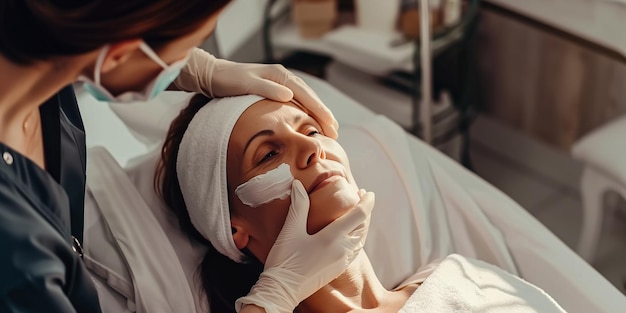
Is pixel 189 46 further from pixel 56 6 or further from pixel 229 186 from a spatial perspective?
pixel 229 186

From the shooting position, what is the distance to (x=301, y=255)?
1227 mm

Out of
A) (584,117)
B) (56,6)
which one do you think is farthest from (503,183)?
(56,6)

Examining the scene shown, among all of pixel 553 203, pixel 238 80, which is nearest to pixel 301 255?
pixel 238 80

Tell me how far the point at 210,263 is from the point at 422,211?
461 mm

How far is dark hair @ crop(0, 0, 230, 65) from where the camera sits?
827mm

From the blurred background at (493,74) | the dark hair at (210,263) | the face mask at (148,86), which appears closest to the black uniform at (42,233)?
the face mask at (148,86)

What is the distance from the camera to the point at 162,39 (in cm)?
91

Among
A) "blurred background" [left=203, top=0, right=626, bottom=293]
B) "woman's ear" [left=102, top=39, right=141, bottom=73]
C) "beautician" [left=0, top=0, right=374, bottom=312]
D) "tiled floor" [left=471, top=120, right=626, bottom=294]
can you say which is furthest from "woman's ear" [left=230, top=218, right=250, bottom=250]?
"tiled floor" [left=471, top=120, right=626, bottom=294]

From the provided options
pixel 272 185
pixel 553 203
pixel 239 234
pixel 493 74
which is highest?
pixel 272 185

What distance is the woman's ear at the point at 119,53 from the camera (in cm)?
89

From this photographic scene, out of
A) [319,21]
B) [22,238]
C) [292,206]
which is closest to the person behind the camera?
[22,238]

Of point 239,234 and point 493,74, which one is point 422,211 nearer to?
point 239,234

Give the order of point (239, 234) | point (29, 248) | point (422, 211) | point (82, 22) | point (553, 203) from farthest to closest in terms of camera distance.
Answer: point (553, 203)
point (422, 211)
point (239, 234)
point (29, 248)
point (82, 22)

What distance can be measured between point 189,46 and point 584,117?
5.77 ft
